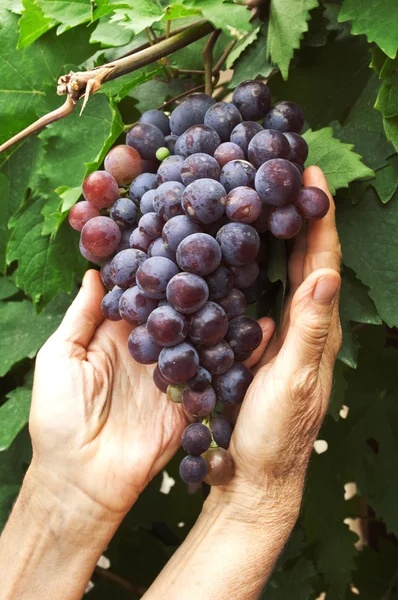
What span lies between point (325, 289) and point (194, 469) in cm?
24

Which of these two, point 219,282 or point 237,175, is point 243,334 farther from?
point 237,175

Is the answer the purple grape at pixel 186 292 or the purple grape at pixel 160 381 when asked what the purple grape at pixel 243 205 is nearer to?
the purple grape at pixel 186 292

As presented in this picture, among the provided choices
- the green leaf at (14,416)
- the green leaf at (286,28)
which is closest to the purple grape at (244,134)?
the green leaf at (286,28)

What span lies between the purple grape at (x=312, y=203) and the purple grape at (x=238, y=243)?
0.07m

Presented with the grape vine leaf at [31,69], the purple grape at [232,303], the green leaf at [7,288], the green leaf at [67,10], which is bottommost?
the green leaf at [7,288]

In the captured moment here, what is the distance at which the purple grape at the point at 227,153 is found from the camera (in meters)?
0.63

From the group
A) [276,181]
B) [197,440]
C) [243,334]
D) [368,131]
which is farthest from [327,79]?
[197,440]

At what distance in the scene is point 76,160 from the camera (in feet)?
2.76

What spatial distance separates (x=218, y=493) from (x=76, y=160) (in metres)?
0.51

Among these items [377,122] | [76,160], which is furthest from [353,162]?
[76,160]

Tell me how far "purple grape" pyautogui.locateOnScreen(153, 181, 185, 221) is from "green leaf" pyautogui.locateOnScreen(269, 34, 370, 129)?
1.06ft

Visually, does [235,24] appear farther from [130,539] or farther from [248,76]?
[130,539]

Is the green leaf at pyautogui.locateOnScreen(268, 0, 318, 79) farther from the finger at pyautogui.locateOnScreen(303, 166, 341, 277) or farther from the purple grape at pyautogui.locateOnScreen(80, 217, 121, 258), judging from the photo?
the purple grape at pyautogui.locateOnScreen(80, 217, 121, 258)

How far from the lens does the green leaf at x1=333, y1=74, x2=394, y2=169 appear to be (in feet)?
2.50
